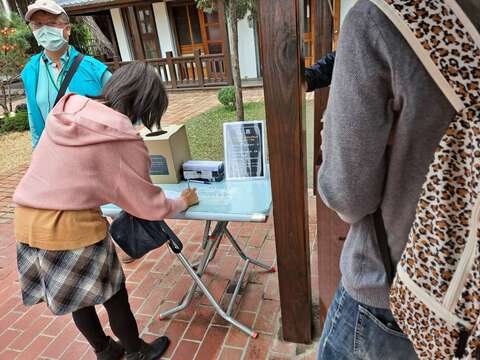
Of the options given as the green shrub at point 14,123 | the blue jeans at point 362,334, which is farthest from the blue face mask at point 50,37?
the green shrub at point 14,123

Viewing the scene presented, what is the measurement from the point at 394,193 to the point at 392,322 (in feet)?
1.19

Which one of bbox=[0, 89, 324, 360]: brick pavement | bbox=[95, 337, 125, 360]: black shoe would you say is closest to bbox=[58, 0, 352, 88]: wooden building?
bbox=[0, 89, 324, 360]: brick pavement

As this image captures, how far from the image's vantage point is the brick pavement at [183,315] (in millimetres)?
2098

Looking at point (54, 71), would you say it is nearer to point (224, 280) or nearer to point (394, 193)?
point (224, 280)

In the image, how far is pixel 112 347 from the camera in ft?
6.61

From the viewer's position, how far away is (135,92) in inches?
60.2

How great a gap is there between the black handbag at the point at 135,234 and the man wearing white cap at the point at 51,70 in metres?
1.13

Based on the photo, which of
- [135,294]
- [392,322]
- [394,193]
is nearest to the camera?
[394,193]

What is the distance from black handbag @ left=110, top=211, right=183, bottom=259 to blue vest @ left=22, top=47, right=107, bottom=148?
3.62ft

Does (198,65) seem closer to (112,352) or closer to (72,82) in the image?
(72,82)

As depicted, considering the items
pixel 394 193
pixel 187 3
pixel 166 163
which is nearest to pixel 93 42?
pixel 187 3

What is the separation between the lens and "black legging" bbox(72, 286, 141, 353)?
1768 mm

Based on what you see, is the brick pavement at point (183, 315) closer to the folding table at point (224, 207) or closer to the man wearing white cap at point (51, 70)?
the folding table at point (224, 207)

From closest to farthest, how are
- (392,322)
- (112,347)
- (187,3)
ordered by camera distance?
(392,322)
(112,347)
(187,3)
